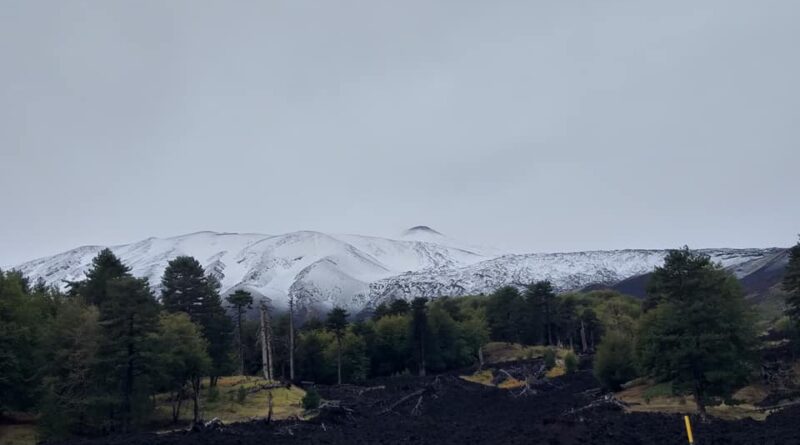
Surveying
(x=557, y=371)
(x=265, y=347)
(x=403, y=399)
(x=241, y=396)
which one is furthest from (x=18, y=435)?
(x=557, y=371)

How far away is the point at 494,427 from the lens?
109ft

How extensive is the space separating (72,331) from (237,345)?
1408 inches

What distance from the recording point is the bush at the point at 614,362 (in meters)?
50.5

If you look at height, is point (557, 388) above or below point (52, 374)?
below

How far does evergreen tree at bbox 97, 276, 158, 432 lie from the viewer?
34875 millimetres

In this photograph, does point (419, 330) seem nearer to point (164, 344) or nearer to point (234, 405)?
point (234, 405)

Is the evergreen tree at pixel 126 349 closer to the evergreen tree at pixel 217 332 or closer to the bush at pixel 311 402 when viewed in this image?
the bush at pixel 311 402

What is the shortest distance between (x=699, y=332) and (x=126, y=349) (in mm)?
29061

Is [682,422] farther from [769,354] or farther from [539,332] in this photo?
[539,332]

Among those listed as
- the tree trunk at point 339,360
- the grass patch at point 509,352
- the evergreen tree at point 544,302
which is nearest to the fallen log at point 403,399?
the tree trunk at point 339,360

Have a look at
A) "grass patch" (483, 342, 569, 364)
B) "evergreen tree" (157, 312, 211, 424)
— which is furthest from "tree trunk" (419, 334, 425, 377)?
"evergreen tree" (157, 312, 211, 424)

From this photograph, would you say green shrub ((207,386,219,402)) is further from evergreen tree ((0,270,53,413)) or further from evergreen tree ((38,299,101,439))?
evergreen tree ((0,270,53,413))

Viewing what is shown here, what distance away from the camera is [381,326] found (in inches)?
3516

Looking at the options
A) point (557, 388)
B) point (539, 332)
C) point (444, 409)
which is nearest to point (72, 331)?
point (444, 409)
